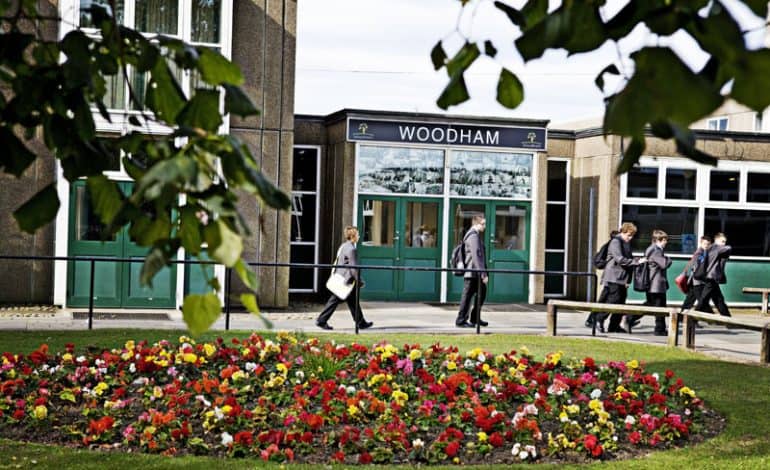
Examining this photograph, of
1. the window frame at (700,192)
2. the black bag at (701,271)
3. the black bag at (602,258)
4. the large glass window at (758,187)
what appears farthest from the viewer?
the large glass window at (758,187)

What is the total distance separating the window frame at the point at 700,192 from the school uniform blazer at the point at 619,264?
6.29 m

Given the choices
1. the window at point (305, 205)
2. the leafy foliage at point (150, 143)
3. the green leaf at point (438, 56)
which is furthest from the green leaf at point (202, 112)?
the window at point (305, 205)

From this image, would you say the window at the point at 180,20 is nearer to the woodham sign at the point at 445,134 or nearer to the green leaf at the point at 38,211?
the woodham sign at the point at 445,134

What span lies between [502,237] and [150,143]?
846 inches

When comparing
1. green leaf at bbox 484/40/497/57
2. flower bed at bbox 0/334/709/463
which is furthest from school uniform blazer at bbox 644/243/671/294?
green leaf at bbox 484/40/497/57

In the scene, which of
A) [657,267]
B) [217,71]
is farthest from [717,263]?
[217,71]

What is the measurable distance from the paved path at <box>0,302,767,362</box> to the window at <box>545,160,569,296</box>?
4.14m

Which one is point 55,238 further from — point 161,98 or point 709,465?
point 161,98

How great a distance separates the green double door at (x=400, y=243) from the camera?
75.7 feet

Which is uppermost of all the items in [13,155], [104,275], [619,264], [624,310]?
[13,155]

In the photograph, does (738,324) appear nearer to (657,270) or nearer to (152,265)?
(657,270)

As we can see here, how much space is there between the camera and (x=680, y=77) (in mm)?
1821

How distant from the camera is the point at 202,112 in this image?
2.75 m

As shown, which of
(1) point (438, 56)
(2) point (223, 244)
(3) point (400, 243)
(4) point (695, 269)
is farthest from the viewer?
→ (3) point (400, 243)
